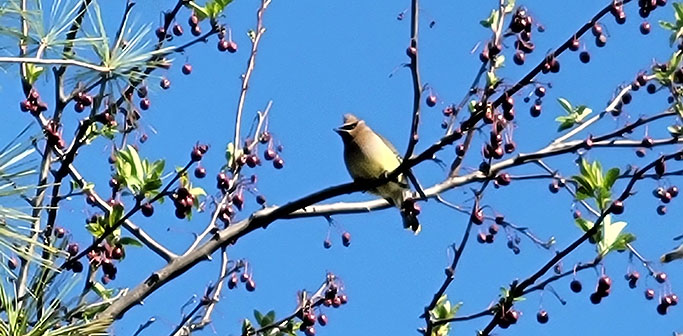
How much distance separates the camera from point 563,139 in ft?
15.5

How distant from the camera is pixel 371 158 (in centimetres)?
592

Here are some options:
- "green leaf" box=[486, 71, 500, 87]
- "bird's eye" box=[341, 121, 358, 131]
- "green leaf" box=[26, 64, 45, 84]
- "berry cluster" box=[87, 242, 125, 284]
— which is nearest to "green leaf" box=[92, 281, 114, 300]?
"berry cluster" box=[87, 242, 125, 284]

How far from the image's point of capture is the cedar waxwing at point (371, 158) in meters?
5.29

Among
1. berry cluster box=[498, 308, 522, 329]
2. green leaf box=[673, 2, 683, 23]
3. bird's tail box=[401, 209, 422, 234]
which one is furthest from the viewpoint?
bird's tail box=[401, 209, 422, 234]

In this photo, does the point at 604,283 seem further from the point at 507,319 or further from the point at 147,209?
the point at 147,209

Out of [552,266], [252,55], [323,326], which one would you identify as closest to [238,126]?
[252,55]

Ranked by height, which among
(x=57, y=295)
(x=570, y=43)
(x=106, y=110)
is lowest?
(x=57, y=295)

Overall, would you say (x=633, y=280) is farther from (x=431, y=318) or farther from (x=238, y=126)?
(x=238, y=126)

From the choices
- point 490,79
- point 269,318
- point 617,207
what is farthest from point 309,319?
point 617,207

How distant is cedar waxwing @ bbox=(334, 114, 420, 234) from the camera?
529cm

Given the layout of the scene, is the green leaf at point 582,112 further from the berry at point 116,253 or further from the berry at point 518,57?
the berry at point 116,253

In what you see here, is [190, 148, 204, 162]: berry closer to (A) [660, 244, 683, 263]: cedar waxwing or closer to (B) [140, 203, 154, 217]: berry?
(B) [140, 203, 154, 217]: berry

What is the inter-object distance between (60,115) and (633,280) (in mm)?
1903

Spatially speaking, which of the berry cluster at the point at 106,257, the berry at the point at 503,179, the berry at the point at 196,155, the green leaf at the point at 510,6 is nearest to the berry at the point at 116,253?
the berry cluster at the point at 106,257
